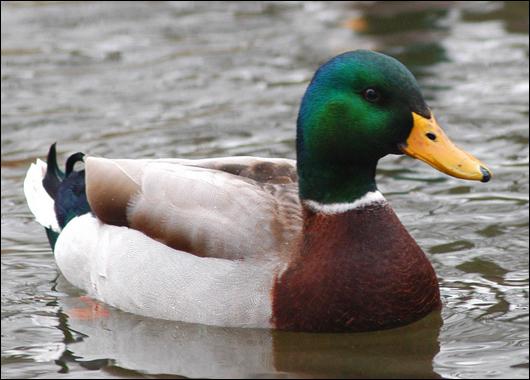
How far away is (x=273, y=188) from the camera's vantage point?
23.8ft

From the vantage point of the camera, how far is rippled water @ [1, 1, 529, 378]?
22.7ft

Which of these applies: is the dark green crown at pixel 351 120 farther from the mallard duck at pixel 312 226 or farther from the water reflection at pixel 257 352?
the water reflection at pixel 257 352

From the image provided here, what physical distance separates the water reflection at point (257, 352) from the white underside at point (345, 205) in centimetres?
64

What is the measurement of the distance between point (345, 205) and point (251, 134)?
12.4ft

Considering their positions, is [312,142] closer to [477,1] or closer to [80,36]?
[80,36]

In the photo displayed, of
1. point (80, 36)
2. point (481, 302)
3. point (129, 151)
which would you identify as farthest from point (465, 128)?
point (80, 36)

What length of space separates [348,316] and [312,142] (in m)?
0.90

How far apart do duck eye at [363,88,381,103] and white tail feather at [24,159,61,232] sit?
Result: 2.35 m

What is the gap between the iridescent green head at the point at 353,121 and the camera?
267 inches

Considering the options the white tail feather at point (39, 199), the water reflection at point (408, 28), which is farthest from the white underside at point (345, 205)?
the water reflection at point (408, 28)

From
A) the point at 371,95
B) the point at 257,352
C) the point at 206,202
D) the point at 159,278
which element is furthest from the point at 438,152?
the point at 159,278

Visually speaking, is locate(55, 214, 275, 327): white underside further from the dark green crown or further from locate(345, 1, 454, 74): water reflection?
locate(345, 1, 454, 74): water reflection

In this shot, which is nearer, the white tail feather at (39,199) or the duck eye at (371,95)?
the duck eye at (371,95)

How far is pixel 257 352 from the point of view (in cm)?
696
